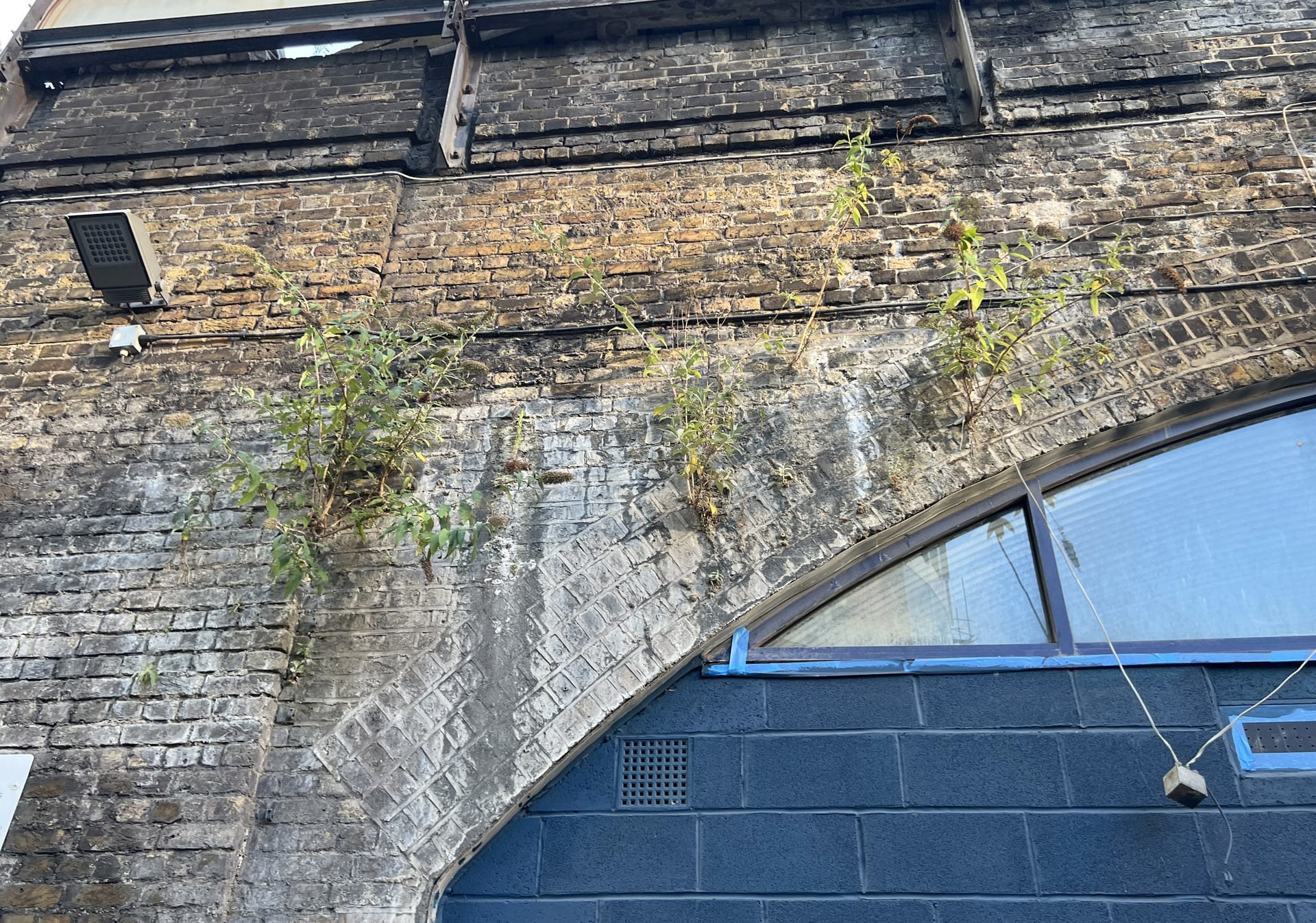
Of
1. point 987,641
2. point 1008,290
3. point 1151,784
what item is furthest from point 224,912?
point 1008,290

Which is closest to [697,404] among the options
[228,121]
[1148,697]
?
[1148,697]

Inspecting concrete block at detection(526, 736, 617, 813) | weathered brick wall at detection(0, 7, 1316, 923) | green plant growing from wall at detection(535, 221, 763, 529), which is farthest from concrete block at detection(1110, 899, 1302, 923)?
green plant growing from wall at detection(535, 221, 763, 529)

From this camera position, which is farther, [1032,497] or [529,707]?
[1032,497]

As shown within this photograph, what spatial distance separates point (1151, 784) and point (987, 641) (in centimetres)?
73

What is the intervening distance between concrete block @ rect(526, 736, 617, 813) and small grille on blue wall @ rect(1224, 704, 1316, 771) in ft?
7.35

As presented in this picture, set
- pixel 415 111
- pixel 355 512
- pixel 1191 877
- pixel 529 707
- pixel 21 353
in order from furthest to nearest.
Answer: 1. pixel 415 111
2. pixel 21 353
3. pixel 355 512
4. pixel 529 707
5. pixel 1191 877

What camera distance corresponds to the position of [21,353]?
15.2 ft

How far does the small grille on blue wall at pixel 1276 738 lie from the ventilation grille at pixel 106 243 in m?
5.05

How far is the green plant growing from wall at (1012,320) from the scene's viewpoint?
3.96m

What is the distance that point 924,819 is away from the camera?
337 centimetres

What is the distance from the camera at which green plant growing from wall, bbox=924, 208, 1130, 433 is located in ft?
13.0

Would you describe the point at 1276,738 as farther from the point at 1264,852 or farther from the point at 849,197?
the point at 849,197

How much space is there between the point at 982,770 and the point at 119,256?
4.38 m

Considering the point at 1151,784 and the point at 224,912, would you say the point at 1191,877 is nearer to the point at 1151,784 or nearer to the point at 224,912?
the point at 1151,784
